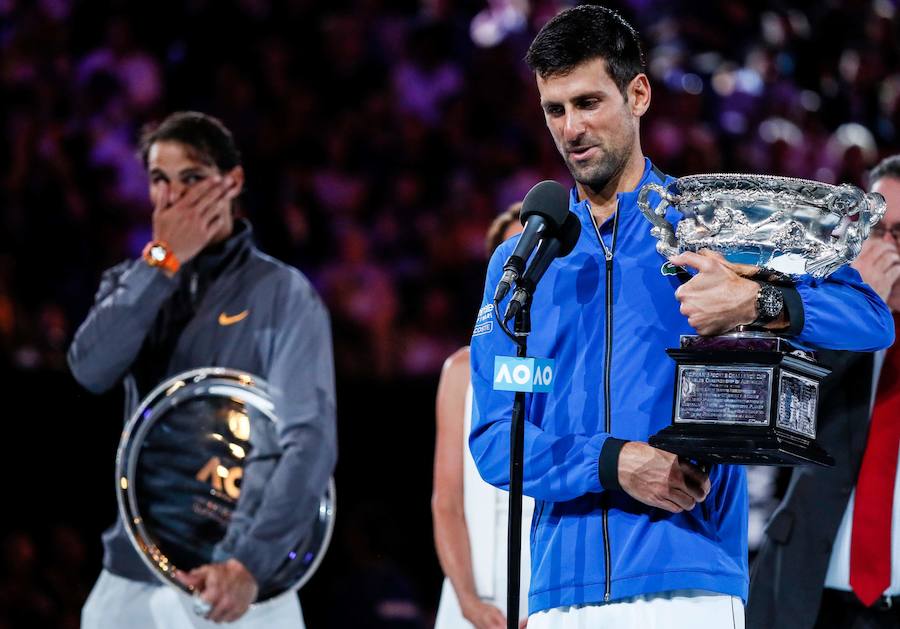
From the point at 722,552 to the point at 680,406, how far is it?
34 cm

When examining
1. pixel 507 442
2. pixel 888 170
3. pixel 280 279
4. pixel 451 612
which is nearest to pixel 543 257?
pixel 507 442

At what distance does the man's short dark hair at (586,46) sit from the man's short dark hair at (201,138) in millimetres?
1609

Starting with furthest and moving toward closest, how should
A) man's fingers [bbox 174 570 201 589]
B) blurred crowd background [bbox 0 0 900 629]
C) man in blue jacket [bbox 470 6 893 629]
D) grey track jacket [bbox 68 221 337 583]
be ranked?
1. blurred crowd background [bbox 0 0 900 629]
2. grey track jacket [bbox 68 221 337 583]
3. man's fingers [bbox 174 570 201 589]
4. man in blue jacket [bbox 470 6 893 629]

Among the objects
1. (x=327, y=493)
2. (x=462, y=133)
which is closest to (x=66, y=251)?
(x=462, y=133)

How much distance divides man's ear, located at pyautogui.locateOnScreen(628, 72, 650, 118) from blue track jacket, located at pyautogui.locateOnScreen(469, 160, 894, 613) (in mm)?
197

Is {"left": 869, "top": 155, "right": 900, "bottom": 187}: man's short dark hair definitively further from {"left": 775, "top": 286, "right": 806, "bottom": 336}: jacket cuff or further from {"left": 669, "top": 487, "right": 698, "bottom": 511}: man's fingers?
{"left": 669, "top": 487, "right": 698, "bottom": 511}: man's fingers

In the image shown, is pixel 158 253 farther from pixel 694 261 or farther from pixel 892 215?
pixel 892 215

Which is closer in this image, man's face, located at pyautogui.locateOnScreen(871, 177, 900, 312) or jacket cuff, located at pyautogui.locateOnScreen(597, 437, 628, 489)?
jacket cuff, located at pyautogui.locateOnScreen(597, 437, 628, 489)

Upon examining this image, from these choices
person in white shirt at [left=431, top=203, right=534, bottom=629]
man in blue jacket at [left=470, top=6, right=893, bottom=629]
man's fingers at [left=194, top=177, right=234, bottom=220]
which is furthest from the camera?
person in white shirt at [left=431, top=203, right=534, bottom=629]

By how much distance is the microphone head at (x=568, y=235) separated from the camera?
9.10ft

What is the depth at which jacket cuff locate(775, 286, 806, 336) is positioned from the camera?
2627 mm

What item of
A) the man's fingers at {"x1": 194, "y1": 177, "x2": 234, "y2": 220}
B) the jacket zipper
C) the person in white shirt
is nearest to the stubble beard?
the jacket zipper

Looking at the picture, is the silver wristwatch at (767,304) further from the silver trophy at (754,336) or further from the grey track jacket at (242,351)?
the grey track jacket at (242,351)

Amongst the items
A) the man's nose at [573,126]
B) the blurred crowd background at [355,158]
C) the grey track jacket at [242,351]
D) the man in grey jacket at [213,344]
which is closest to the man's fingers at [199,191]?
the man in grey jacket at [213,344]
